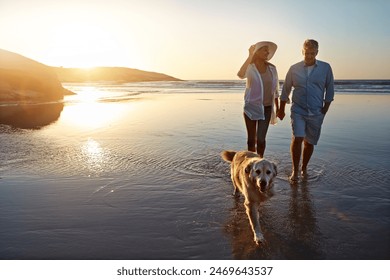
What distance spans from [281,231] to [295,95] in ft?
8.93

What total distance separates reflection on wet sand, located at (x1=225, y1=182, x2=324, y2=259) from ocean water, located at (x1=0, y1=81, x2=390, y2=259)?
0.01 m

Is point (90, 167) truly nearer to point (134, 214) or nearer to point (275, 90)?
point (134, 214)

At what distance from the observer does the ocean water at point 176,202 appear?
3.51 m

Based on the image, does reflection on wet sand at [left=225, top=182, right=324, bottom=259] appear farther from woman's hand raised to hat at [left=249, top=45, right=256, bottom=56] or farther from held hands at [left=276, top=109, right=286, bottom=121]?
woman's hand raised to hat at [left=249, top=45, right=256, bottom=56]

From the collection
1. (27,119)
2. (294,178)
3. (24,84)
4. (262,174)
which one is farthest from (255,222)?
(24,84)

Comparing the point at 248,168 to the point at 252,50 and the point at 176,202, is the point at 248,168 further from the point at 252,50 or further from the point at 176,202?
the point at 252,50

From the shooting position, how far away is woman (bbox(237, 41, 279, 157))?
5816 mm

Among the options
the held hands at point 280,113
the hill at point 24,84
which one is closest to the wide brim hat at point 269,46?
the held hands at point 280,113

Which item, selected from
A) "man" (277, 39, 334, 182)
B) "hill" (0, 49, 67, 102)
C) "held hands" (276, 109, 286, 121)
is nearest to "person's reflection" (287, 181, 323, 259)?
"man" (277, 39, 334, 182)

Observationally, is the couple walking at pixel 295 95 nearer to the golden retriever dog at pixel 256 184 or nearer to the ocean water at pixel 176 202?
the ocean water at pixel 176 202

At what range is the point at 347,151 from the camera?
771cm

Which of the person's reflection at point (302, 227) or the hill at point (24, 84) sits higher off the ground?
the hill at point (24, 84)

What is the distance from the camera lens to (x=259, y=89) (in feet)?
19.2
